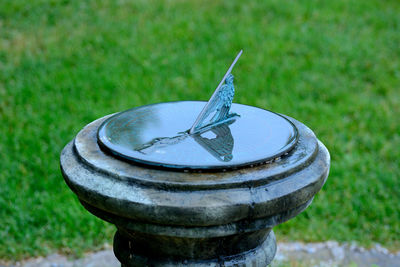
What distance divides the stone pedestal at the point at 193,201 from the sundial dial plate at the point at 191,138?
4cm

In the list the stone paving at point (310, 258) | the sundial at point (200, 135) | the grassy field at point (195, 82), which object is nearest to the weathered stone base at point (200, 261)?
the sundial at point (200, 135)

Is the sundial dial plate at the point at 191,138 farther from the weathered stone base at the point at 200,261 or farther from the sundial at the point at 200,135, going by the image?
the weathered stone base at the point at 200,261

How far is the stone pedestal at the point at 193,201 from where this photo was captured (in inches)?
70.5

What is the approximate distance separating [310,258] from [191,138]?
1.73 meters

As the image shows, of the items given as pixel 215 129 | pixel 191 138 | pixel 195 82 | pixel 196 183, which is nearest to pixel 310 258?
pixel 215 129

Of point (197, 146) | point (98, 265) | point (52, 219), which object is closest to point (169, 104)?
point (197, 146)

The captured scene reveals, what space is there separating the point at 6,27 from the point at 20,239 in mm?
4136

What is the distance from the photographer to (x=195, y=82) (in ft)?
19.1

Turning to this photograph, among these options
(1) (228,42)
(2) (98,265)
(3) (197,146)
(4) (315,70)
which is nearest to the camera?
(3) (197,146)

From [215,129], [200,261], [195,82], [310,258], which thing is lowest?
[310,258]

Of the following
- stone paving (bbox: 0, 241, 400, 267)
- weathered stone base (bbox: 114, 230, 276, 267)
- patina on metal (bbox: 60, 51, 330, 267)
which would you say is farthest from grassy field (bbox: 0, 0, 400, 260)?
patina on metal (bbox: 60, 51, 330, 267)

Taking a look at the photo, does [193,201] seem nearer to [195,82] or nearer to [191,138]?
[191,138]

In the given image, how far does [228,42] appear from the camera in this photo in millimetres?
6621

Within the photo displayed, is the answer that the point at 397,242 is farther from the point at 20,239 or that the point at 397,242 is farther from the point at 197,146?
the point at 20,239
